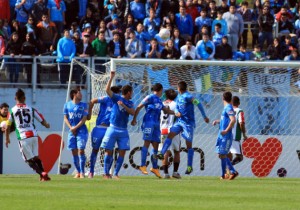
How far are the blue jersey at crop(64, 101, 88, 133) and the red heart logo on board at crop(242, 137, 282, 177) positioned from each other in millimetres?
6103

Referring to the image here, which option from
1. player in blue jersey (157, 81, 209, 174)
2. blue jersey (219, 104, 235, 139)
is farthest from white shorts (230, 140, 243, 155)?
blue jersey (219, 104, 235, 139)

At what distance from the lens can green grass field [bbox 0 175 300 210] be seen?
15312 mm

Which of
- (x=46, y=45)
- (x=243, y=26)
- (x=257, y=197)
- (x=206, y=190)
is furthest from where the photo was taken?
(x=243, y=26)

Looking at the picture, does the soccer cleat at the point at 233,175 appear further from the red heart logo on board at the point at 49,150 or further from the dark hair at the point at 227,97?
the red heart logo on board at the point at 49,150

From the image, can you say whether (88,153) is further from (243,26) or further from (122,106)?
(243,26)

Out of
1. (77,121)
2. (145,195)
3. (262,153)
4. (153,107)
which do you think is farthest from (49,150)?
(145,195)

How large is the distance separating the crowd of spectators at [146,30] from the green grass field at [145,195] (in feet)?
33.9

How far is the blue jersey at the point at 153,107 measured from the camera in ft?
77.8

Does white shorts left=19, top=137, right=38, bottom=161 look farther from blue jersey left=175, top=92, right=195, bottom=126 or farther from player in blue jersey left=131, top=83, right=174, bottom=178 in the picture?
blue jersey left=175, top=92, right=195, bottom=126

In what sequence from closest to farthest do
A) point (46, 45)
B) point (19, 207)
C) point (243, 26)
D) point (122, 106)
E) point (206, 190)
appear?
point (19, 207) < point (206, 190) < point (122, 106) < point (46, 45) < point (243, 26)

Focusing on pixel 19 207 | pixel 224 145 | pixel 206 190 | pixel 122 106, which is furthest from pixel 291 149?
pixel 19 207

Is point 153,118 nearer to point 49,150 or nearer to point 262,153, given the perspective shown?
point 49,150

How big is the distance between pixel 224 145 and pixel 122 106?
256 cm

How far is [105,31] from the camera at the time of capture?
32.3 metres
